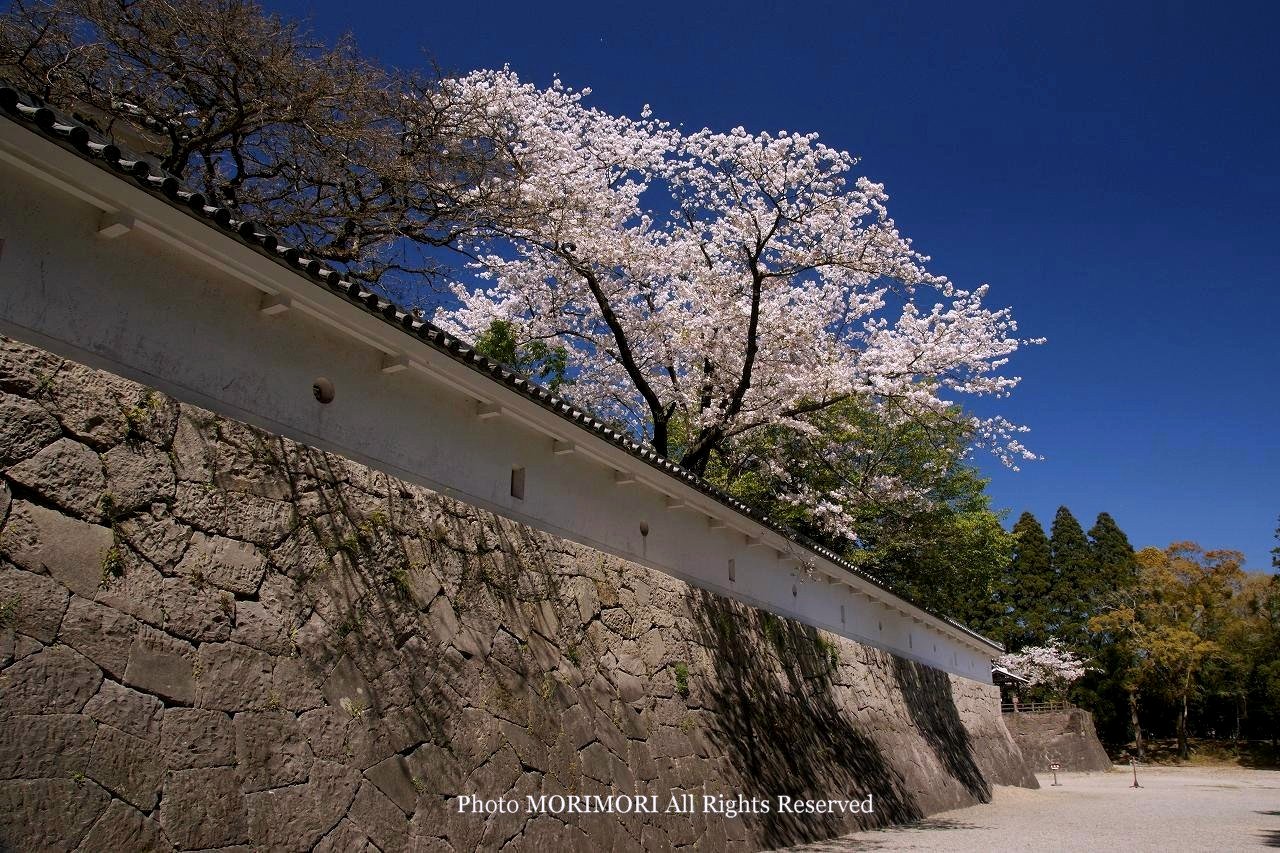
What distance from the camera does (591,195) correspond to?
12.7 metres

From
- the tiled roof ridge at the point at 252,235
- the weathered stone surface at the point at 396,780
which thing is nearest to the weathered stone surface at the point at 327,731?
the weathered stone surface at the point at 396,780

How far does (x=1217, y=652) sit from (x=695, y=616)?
109 ft

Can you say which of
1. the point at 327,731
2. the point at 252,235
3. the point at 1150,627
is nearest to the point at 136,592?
the point at 327,731

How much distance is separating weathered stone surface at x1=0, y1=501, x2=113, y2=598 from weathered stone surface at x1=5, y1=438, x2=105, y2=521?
2.6 inches

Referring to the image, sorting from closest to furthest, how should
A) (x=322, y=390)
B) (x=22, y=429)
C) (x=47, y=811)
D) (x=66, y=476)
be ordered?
(x=47, y=811) → (x=22, y=429) → (x=66, y=476) → (x=322, y=390)

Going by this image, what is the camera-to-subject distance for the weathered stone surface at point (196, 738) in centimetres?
393

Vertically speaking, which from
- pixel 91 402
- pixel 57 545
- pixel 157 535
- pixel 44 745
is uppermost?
pixel 91 402

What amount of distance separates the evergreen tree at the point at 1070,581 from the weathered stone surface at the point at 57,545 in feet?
133

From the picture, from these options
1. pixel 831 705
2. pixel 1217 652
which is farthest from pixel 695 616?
pixel 1217 652

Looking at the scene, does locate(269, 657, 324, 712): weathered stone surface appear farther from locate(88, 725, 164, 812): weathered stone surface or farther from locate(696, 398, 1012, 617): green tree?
locate(696, 398, 1012, 617): green tree

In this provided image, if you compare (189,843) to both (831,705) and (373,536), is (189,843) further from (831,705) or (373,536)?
(831,705)

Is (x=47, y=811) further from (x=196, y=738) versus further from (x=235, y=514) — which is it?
(x=235, y=514)

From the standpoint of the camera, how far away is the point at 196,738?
4.04m

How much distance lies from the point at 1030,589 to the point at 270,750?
4001 centimetres
